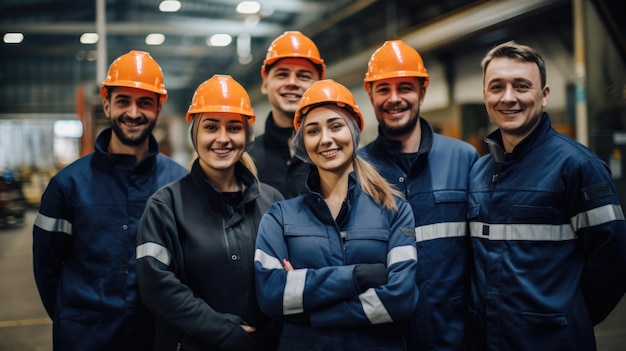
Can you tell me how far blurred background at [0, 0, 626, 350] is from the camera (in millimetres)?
5324

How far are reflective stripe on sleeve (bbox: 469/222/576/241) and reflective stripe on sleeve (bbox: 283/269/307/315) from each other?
0.88 m

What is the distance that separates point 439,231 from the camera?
229cm

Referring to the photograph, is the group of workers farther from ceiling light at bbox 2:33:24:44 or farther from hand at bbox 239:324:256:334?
ceiling light at bbox 2:33:24:44

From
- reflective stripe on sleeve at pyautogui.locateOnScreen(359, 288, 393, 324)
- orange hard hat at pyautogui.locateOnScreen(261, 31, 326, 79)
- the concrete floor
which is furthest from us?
the concrete floor

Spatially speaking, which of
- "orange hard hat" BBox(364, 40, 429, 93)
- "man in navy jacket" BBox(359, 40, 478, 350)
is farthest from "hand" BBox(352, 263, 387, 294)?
"orange hard hat" BBox(364, 40, 429, 93)

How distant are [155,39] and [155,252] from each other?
536 centimetres

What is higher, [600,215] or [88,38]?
[88,38]

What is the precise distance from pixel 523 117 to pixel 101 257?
78.2 inches

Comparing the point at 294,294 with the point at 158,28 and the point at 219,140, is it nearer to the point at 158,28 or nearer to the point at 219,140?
the point at 219,140

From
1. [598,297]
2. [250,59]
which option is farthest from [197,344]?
[250,59]

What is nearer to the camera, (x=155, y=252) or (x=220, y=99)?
(x=155, y=252)

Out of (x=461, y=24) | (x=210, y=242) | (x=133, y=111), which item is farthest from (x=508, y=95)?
(x=461, y=24)

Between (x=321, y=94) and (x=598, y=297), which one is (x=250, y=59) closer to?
(x=321, y=94)

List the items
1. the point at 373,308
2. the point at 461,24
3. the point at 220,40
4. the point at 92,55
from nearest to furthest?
the point at 373,308
the point at 92,55
the point at 461,24
the point at 220,40
